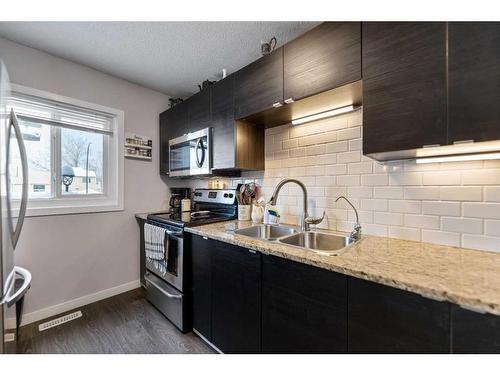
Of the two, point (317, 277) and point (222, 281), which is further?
point (222, 281)

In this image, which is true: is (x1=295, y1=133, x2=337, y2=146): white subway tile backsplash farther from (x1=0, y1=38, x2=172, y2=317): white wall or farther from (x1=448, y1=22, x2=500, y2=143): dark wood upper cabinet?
(x1=0, y1=38, x2=172, y2=317): white wall

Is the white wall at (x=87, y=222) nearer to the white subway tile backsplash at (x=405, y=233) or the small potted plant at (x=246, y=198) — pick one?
the small potted plant at (x=246, y=198)

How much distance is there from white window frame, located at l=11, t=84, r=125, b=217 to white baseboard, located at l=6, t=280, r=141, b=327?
85cm

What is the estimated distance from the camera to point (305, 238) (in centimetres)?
154

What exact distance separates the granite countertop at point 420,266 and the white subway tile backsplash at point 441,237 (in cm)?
4

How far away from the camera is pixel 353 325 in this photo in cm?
89

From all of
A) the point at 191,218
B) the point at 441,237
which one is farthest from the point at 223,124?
the point at 441,237

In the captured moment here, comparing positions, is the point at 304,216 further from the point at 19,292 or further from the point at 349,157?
the point at 19,292

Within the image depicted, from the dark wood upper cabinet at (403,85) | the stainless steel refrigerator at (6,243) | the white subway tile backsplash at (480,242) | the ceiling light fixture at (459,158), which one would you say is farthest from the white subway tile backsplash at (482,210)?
the stainless steel refrigerator at (6,243)

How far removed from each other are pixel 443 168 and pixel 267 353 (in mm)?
1402

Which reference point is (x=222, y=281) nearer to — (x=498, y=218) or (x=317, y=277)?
(x=317, y=277)

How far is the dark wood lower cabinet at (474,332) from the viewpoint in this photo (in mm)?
630

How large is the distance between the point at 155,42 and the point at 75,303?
2.48 meters
